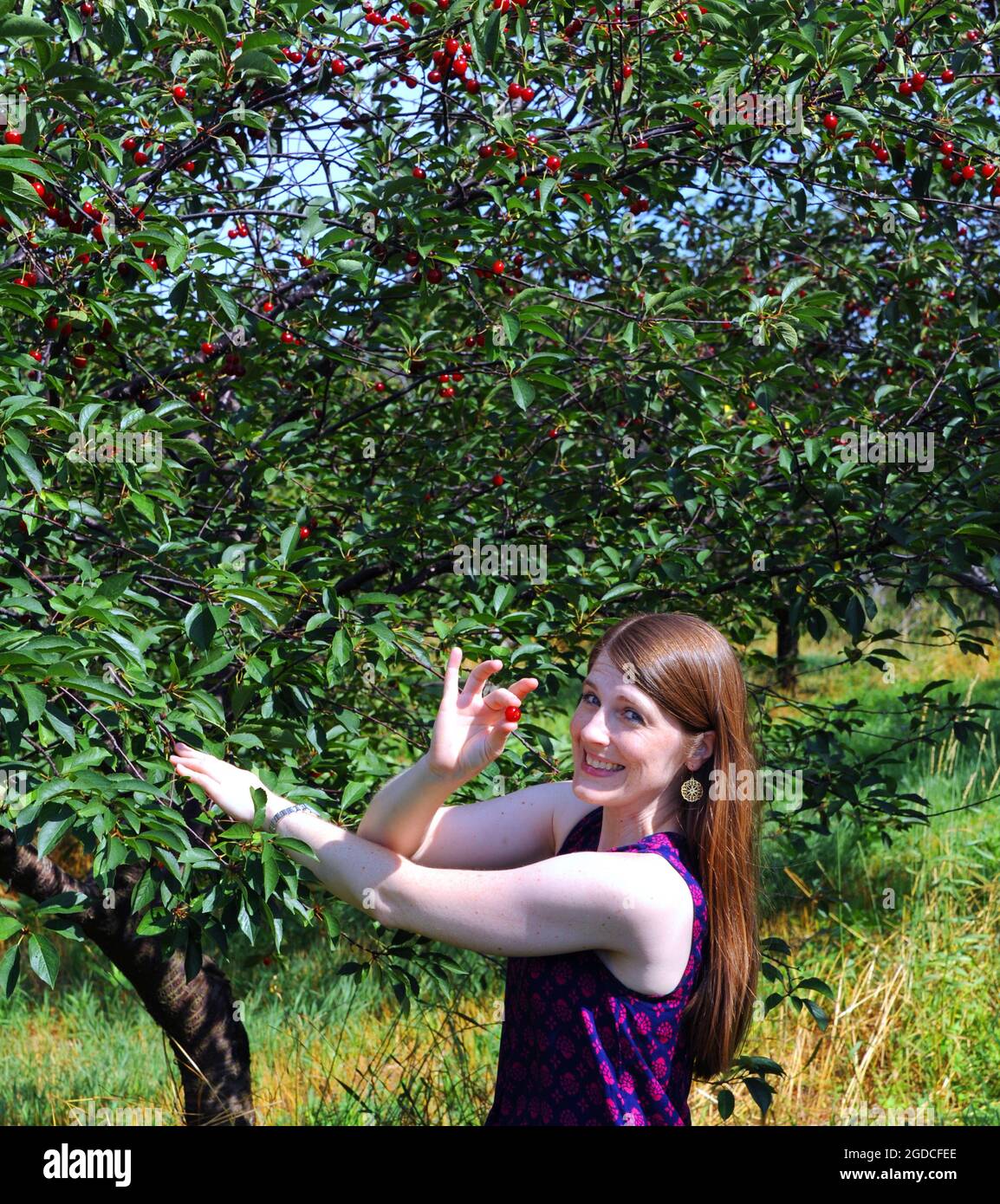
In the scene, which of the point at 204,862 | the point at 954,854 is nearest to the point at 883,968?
the point at 954,854

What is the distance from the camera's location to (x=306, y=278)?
3.18 meters

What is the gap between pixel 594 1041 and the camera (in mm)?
1528

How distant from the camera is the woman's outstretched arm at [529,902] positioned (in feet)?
4.84

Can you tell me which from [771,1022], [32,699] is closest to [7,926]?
[32,699]

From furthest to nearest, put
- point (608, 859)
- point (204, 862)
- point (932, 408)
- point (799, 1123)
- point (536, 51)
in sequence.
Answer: point (799, 1123) < point (536, 51) < point (932, 408) < point (204, 862) < point (608, 859)

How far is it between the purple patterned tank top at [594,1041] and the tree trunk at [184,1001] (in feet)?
5.19

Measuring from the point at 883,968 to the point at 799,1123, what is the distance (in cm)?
100

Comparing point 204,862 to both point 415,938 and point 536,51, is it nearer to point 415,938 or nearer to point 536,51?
point 415,938

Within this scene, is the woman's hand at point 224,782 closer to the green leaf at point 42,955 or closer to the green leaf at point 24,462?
the green leaf at point 42,955

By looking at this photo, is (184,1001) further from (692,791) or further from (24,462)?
(692,791)

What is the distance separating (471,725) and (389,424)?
224cm

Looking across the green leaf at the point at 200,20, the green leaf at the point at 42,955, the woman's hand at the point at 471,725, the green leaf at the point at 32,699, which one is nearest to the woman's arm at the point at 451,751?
the woman's hand at the point at 471,725

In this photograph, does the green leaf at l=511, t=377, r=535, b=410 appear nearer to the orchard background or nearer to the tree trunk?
the orchard background

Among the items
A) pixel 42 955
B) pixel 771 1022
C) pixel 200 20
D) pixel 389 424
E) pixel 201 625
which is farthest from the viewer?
pixel 771 1022
